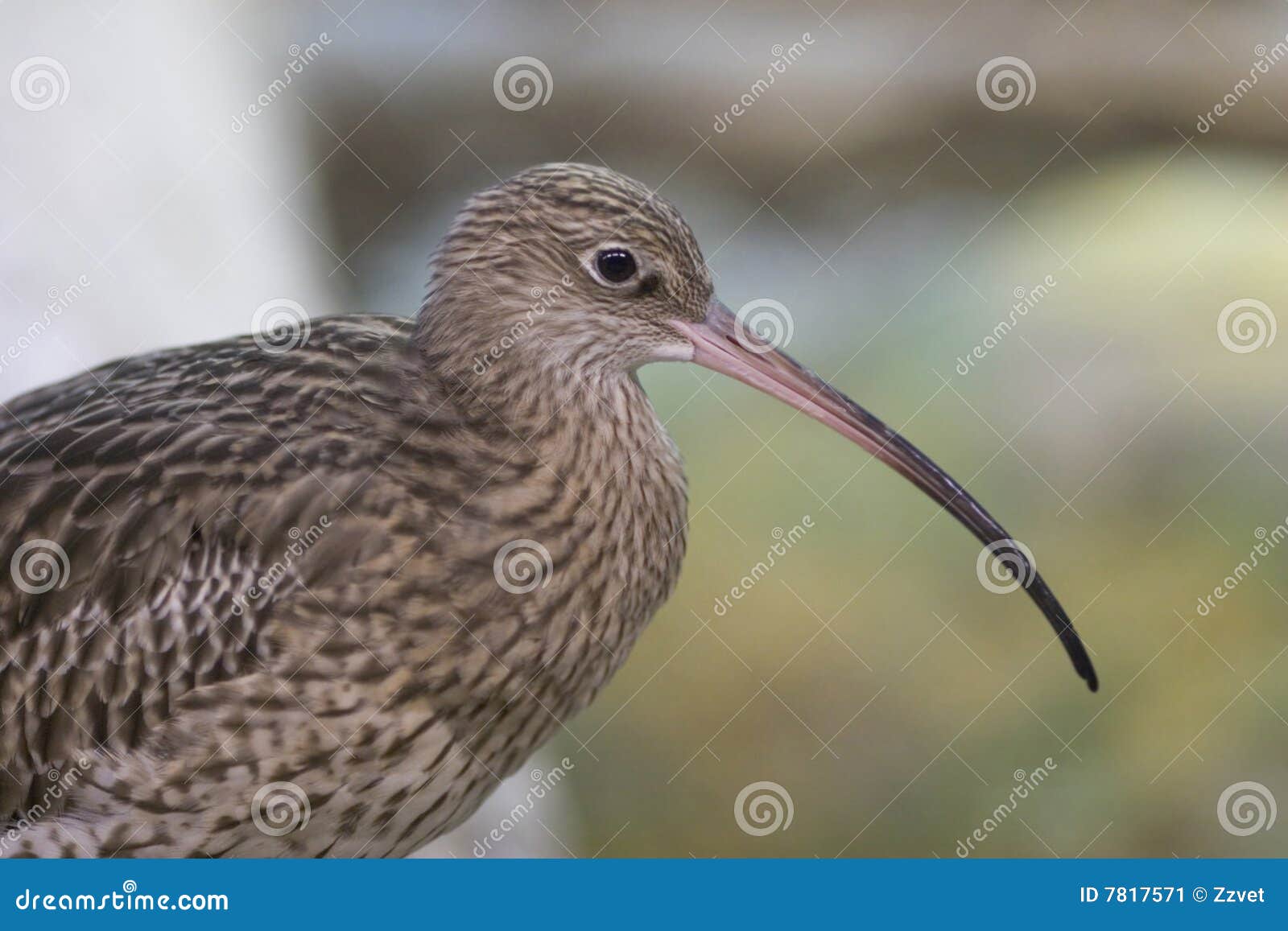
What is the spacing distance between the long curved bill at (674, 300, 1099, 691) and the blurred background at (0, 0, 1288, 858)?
1.67 metres

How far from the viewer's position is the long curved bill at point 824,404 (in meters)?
3.08

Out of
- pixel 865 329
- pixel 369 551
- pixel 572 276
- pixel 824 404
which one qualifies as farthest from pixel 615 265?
pixel 865 329

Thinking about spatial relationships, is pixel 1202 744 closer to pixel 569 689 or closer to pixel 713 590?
pixel 713 590

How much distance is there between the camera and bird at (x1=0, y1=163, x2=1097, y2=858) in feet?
9.58

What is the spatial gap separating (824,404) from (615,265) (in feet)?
1.63

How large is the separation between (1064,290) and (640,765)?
2488mm

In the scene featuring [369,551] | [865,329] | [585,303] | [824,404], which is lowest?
[369,551]

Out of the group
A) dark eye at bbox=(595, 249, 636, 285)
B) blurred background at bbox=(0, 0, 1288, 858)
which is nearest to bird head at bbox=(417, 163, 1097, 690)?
dark eye at bbox=(595, 249, 636, 285)

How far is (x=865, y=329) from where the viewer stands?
6102 mm

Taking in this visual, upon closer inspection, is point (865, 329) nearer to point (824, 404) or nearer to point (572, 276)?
point (824, 404)

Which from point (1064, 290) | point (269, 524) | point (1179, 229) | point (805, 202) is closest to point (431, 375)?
point (269, 524)

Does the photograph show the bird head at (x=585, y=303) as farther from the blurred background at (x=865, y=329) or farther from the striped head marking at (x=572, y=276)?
the blurred background at (x=865, y=329)

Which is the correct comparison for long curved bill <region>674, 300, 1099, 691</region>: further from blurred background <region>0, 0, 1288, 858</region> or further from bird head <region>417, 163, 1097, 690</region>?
blurred background <region>0, 0, 1288, 858</region>

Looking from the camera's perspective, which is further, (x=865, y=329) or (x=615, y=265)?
(x=865, y=329)
